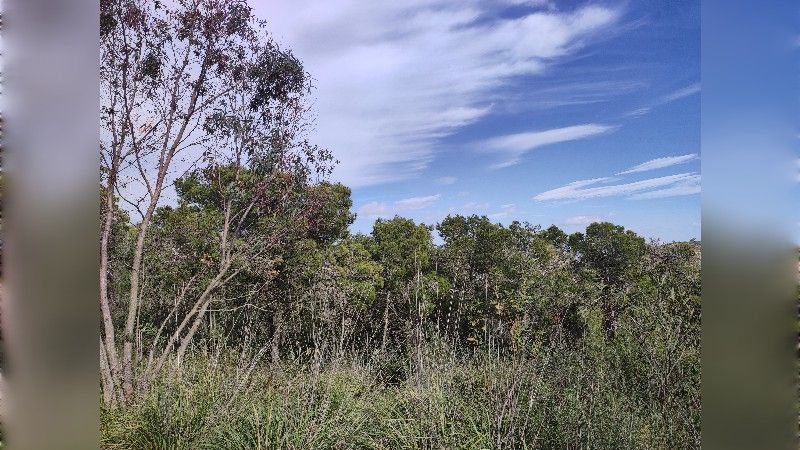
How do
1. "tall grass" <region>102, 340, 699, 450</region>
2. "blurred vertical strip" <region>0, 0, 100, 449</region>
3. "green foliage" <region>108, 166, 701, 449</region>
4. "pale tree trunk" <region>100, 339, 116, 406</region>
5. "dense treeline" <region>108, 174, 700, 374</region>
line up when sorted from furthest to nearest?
"dense treeline" <region>108, 174, 700, 374</region>, "pale tree trunk" <region>100, 339, 116, 406</region>, "green foliage" <region>108, 166, 701, 449</region>, "tall grass" <region>102, 340, 699, 450</region>, "blurred vertical strip" <region>0, 0, 100, 449</region>

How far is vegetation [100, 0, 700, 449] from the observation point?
3230mm

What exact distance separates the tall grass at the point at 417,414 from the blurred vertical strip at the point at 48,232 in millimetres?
2277

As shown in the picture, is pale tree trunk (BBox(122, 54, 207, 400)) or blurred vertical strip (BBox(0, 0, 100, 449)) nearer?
blurred vertical strip (BBox(0, 0, 100, 449))

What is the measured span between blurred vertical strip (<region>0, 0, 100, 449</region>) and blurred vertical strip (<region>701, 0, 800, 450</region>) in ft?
3.58

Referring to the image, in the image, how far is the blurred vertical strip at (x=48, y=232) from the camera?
2.56 ft

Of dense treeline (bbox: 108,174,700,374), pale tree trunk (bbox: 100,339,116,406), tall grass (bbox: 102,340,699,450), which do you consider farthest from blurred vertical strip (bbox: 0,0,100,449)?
pale tree trunk (bbox: 100,339,116,406)

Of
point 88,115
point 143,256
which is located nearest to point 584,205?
point 143,256

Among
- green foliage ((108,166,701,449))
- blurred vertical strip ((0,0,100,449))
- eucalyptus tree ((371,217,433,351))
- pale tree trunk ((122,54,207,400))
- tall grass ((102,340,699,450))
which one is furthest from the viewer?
eucalyptus tree ((371,217,433,351))

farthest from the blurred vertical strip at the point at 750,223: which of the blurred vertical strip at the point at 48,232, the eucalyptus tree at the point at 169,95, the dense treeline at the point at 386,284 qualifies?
the eucalyptus tree at the point at 169,95

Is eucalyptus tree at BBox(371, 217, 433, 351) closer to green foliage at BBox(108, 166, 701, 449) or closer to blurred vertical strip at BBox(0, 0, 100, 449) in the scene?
green foliage at BBox(108, 166, 701, 449)

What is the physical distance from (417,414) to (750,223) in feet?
9.16

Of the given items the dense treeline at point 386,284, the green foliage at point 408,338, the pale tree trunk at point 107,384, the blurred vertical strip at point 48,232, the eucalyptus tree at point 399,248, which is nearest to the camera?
the blurred vertical strip at point 48,232

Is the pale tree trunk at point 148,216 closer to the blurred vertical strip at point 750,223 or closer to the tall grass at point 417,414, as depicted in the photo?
the tall grass at point 417,414

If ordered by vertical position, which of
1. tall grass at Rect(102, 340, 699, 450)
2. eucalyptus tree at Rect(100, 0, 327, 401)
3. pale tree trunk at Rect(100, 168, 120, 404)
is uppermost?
eucalyptus tree at Rect(100, 0, 327, 401)
